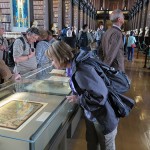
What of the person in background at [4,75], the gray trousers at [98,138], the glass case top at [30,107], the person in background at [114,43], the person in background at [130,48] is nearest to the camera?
the glass case top at [30,107]

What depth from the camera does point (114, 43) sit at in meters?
2.52

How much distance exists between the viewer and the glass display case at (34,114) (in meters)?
1.15

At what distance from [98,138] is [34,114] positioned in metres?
0.58

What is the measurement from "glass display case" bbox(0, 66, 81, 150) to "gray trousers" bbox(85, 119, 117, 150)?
0.69ft

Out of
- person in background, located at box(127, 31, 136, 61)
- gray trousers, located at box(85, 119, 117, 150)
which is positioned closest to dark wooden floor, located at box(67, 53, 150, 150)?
gray trousers, located at box(85, 119, 117, 150)

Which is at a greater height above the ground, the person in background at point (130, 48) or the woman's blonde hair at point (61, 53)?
the woman's blonde hair at point (61, 53)

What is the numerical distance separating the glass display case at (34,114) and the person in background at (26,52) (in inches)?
13.4

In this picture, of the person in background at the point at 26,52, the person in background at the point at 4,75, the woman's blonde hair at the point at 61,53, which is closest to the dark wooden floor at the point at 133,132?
the person in background at the point at 4,75

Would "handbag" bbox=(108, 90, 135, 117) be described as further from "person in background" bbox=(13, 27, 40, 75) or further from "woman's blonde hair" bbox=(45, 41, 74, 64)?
"person in background" bbox=(13, 27, 40, 75)

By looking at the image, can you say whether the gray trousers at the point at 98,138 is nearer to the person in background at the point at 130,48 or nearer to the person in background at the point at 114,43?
the person in background at the point at 114,43

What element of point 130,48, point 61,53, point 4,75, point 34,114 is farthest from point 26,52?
point 130,48

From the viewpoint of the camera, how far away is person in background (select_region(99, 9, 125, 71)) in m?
2.52

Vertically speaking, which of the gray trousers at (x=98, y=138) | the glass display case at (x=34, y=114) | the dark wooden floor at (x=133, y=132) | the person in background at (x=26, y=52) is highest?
the person in background at (x=26, y=52)

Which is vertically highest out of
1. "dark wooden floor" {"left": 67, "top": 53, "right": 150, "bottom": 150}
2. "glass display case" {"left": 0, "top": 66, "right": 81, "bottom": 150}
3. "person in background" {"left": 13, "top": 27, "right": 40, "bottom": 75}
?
"person in background" {"left": 13, "top": 27, "right": 40, "bottom": 75}
